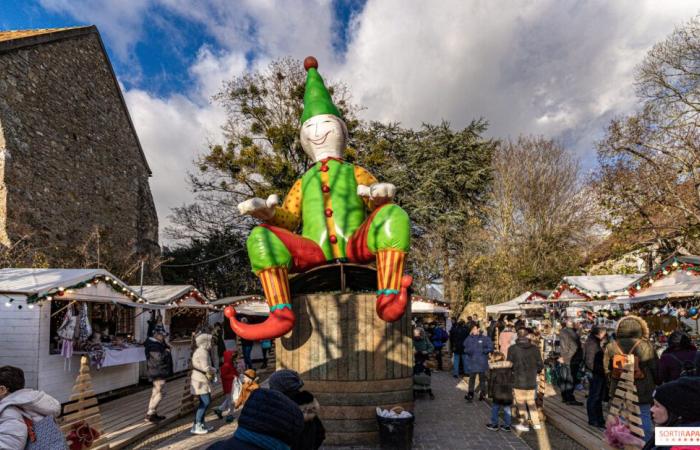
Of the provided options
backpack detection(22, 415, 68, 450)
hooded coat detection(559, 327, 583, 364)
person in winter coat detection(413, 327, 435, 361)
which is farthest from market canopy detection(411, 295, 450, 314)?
backpack detection(22, 415, 68, 450)

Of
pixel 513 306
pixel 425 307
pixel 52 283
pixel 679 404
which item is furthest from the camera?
pixel 425 307

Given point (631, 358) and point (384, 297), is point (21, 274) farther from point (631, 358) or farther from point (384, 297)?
point (631, 358)

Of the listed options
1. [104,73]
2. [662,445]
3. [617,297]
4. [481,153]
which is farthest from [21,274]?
[481,153]

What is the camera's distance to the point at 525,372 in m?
7.23

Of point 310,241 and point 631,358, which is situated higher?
point 310,241

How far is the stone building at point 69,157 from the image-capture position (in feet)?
46.5

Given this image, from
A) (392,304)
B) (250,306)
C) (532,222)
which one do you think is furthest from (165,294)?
(532,222)

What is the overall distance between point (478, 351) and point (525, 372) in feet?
8.11

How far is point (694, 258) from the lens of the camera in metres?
8.59

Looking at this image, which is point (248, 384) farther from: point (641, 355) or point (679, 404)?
point (679, 404)

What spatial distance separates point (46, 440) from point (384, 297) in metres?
3.90

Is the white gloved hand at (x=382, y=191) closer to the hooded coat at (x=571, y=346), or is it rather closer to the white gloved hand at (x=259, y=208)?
the white gloved hand at (x=259, y=208)

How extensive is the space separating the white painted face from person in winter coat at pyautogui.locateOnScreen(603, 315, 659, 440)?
4.93m

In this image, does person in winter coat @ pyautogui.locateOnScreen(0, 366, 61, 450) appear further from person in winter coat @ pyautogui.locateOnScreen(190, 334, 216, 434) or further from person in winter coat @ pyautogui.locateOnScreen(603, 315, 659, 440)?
person in winter coat @ pyautogui.locateOnScreen(603, 315, 659, 440)
